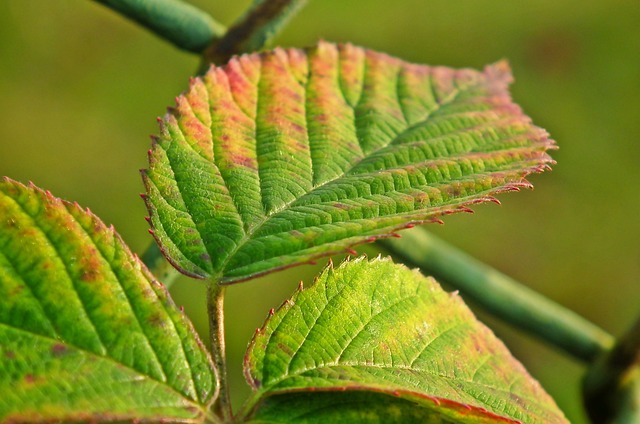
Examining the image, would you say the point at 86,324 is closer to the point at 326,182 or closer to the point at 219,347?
the point at 219,347

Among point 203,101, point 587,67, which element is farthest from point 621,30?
point 203,101

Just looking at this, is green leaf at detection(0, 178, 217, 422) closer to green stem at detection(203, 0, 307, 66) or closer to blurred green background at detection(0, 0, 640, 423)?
green stem at detection(203, 0, 307, 66)

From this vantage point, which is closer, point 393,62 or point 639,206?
point 393,62

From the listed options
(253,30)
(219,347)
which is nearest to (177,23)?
(253,30)

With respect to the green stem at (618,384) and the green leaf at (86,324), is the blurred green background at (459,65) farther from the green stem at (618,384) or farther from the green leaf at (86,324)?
the green leaf at (86,324)

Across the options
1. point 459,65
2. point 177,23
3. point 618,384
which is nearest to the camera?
point 177,23

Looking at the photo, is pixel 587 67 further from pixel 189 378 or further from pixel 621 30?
pixel 189 378
